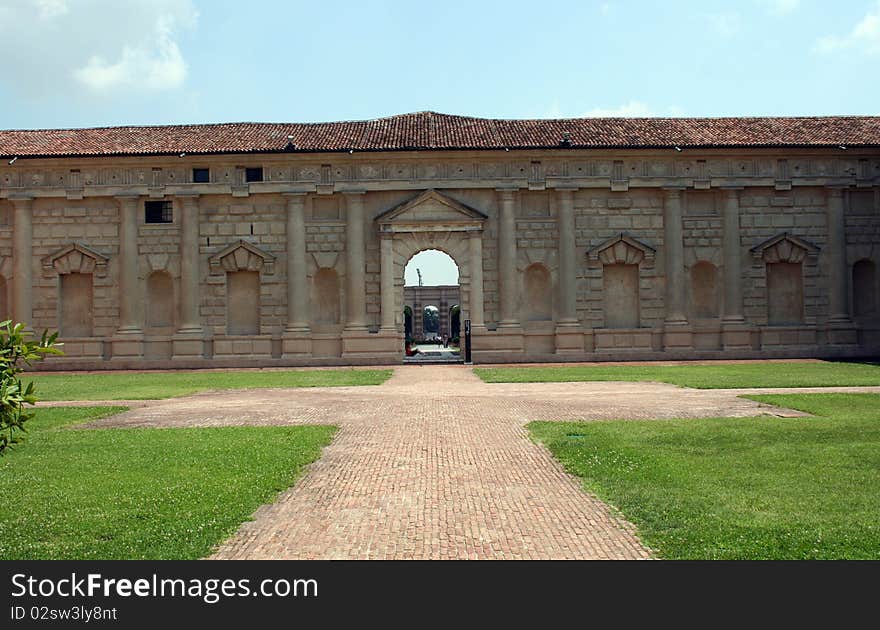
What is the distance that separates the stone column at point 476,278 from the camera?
111ft

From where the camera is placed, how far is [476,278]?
1336 inches

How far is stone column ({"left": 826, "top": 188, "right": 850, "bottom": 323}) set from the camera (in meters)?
34.5

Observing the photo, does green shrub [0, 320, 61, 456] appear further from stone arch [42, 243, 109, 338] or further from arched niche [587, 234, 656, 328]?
stone arch [42, 243, 109, 338]

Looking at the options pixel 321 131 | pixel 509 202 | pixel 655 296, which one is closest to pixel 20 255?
pixel 321 131

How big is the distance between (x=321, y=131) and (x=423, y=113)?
4.86 m

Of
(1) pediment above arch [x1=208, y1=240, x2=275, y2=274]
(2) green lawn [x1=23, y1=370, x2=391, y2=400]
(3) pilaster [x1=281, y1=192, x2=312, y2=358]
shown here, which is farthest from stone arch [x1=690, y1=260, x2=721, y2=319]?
(1) pediment above arch [x1=208, y1=240, x2=275, y2=274]

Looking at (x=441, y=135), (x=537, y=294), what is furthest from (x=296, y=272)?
(x=537, y=294)

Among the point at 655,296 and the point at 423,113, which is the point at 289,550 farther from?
the point at 423,113

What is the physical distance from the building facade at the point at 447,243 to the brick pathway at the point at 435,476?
14.4m

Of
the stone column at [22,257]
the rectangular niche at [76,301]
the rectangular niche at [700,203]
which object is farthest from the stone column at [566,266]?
the stone column at [22,257]

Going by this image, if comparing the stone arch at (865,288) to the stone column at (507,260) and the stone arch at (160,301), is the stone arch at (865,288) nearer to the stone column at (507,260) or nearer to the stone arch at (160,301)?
the stone column at (507,260)

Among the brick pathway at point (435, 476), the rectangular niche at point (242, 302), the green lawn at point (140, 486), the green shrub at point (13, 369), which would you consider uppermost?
the rectangular niche at point (242, 302)

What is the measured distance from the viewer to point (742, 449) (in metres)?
10.7

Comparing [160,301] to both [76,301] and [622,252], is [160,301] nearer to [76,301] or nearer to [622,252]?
[76,301]
